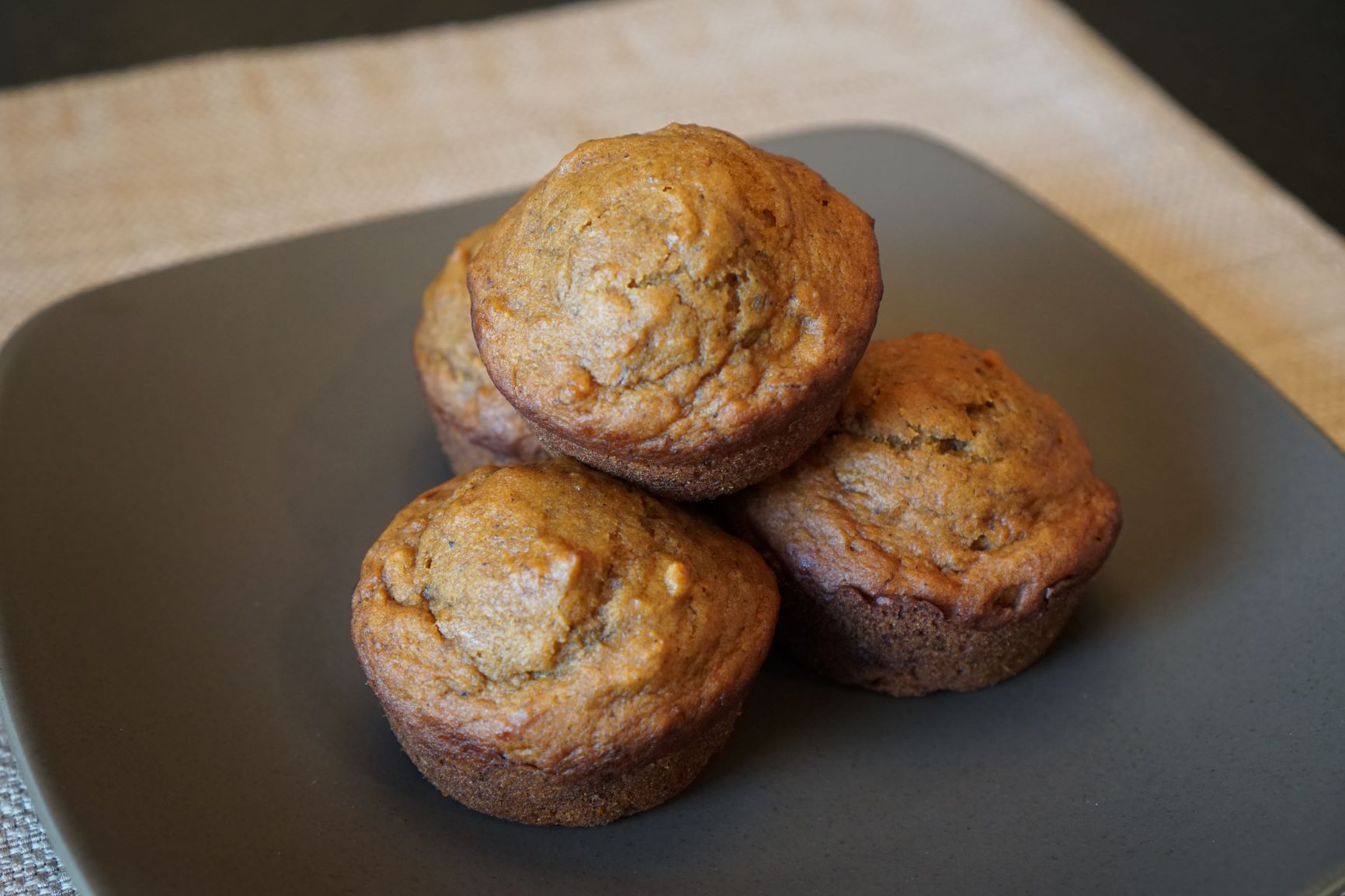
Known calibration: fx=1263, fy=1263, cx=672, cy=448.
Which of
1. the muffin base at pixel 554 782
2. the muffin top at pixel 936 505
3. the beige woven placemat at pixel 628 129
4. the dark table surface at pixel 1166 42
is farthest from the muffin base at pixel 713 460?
the dark table surface at pixel 1166 42

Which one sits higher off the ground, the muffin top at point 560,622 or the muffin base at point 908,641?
the muffin top at point 560,622

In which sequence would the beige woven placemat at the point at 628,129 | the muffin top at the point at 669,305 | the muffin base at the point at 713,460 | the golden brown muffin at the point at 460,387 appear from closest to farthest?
the muffin top at the point at 669,305 < the muffin base at the point at 713,460 < the golden brown muffin at the point at 460,387 < the beige woven placemat at the point at 628,129

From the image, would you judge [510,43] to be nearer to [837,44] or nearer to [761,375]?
[837,44]

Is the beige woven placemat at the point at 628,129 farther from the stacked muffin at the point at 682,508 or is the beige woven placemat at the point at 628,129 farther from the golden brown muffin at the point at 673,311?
the golden brown muffin at the point at 673,311

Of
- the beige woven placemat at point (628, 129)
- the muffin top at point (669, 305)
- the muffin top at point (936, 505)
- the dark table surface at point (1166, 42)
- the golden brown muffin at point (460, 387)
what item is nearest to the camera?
the muffin top at point (669, 305)

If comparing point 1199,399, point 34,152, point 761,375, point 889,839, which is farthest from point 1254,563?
point 34,152

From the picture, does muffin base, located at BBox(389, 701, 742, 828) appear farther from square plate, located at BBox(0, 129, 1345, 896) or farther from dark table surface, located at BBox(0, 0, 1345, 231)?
dark table surface, located at BBox(0, 0, 1345, 231)
